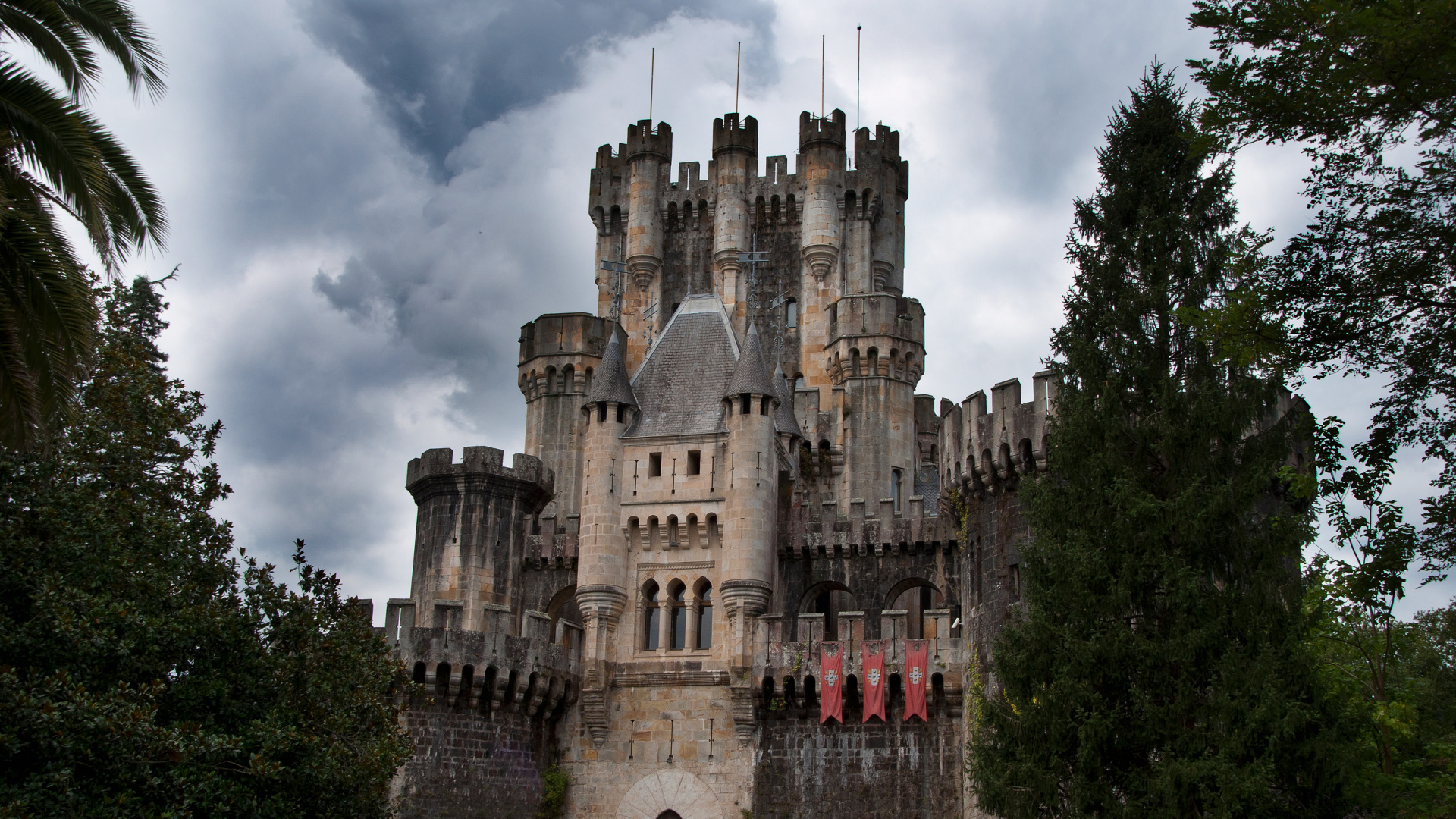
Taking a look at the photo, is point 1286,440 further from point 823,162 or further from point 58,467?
point 823,162

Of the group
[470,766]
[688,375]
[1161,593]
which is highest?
[688,375]

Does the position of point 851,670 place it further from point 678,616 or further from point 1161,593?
point 1161,593

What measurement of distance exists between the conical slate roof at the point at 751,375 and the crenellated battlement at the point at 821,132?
19.0m

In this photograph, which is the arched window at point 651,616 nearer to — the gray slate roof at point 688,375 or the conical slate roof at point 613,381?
the gray slate roof at point 688,375

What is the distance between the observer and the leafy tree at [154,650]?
68.1 ft

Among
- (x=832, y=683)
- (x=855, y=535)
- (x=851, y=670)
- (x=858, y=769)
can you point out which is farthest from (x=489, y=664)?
(x=855, y=535)

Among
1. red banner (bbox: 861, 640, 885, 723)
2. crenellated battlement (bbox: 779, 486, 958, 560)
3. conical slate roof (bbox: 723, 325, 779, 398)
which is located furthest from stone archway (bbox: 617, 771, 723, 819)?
conical slate roof (bbox: 723, 325, 779, 398)

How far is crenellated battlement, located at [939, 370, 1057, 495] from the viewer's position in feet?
112

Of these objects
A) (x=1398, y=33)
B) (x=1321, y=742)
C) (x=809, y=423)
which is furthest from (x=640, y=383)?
(x=1398, y=33)

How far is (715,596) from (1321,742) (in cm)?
1772

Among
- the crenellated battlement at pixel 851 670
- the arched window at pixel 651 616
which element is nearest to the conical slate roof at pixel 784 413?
the arched window at pixel 651 616

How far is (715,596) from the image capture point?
125 feet

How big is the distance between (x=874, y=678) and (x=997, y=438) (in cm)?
645

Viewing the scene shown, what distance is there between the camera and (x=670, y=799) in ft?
120
